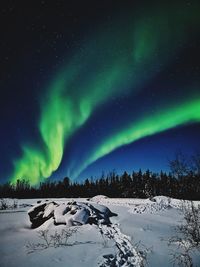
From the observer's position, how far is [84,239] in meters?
5.47

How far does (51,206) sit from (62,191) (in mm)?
37734

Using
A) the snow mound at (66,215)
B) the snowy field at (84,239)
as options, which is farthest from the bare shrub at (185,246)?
the snow mound at (66,215)

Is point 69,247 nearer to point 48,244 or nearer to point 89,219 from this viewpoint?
point 48,244

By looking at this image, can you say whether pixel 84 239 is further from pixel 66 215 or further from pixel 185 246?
pixel 185 246

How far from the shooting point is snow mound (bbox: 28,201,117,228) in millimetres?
6707

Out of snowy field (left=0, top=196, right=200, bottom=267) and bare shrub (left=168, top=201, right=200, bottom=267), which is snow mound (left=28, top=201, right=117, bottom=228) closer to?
snowy field (left=0, top=196, right=200, bottom=267)

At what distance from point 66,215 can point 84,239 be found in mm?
1547

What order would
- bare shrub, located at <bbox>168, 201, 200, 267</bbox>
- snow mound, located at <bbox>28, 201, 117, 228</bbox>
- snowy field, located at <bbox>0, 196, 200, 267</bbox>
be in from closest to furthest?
snowy field, located at <bbox>0, 196, 200, 267</bbox> < bare shrub, located at <bbox>168, 201, 200, 267</bbox> < snow mound, located at <bbox>28, 201, 117, 228</bbox>

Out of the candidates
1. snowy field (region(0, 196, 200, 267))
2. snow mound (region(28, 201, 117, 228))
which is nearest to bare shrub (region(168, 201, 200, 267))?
snowy field (region(0, 196, 200, 267))

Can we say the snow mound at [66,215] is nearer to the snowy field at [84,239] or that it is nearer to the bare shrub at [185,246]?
the snowy field at [84,239]

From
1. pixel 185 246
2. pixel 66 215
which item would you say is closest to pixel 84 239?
pixel 66 215

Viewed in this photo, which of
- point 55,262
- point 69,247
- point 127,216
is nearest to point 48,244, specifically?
point 69,247

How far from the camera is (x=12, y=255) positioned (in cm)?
459

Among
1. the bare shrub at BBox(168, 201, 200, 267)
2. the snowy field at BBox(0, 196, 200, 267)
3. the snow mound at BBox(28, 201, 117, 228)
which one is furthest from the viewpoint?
the snow mound at BBox(28, 201, 117, 228)
